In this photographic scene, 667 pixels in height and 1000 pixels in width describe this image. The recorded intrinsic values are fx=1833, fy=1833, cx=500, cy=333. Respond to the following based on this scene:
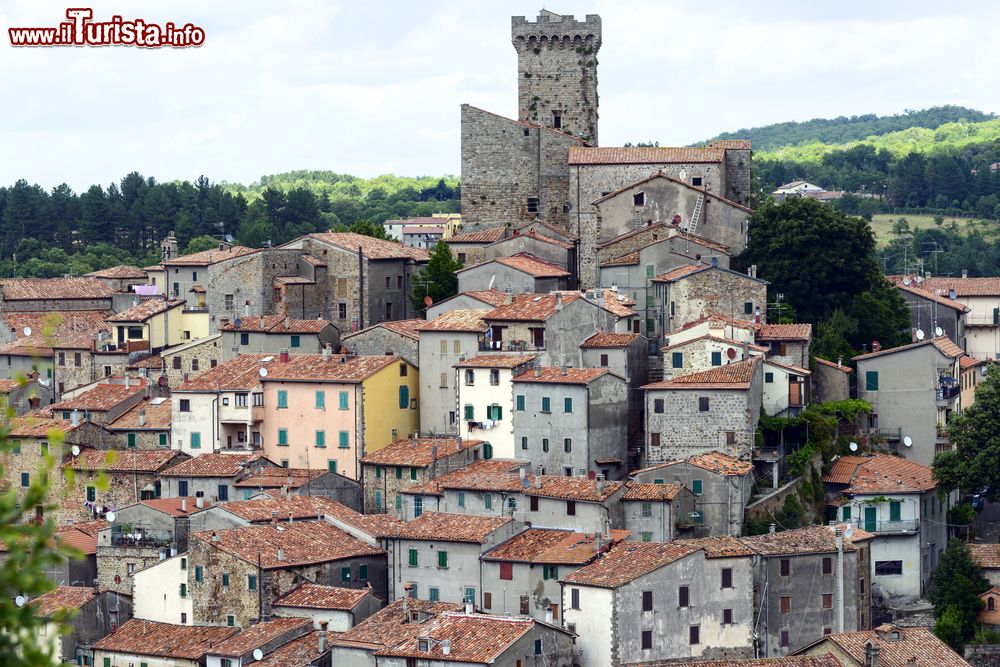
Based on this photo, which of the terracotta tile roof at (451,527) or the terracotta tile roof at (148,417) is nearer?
the terracotta tile roof at (451,527)

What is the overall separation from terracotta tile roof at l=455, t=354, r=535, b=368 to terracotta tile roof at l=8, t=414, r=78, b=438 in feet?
44.2

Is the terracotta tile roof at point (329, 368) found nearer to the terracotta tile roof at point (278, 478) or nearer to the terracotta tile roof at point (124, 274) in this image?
the terracotta tile roof at point (278, 478)

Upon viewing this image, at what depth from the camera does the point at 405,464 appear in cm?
5156

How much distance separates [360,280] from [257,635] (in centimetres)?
2036

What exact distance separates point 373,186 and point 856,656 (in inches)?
5525

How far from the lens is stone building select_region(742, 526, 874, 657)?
1774 inches

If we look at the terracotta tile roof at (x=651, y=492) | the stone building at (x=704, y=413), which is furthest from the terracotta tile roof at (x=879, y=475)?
the terracotta tile roof at (x=651, y=492)

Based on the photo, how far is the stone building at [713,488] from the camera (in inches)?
1866

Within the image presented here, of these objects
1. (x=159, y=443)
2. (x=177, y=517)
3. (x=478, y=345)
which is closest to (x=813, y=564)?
(x=478, y=345)

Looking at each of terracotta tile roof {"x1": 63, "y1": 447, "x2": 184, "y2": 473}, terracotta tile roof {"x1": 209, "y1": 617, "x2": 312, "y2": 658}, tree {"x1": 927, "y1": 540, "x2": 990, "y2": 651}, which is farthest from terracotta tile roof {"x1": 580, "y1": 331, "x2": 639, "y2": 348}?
terracotta tile roof {"x1": 63, "y1": 447, "x2": 184, "y2": 473}

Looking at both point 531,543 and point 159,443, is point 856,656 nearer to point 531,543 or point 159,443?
point 531,543

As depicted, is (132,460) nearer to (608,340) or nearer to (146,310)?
(146,310)

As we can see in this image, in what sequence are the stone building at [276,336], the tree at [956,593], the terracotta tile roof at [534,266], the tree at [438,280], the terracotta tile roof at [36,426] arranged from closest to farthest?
the tree at [956,593], the terracotta tile roof at [36,426], the terracotta tile roof at [534,266], the stone building at [276,336], the tree at [438,280]

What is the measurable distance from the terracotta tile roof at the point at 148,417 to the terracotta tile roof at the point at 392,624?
15405 millimetres
